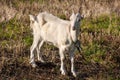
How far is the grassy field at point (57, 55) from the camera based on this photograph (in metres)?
7.94

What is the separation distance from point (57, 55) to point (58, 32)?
4.49 ft

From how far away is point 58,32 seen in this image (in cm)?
761

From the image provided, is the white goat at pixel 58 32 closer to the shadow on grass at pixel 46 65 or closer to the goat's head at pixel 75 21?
the goat's head at pixel 75 21

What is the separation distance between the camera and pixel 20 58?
28.0 feet

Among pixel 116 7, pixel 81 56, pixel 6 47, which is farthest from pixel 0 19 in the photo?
pixel 116 7

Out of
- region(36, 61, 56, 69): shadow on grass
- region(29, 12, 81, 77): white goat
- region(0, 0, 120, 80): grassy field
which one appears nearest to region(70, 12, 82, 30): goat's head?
region(29, 12, 81, 77): white goat

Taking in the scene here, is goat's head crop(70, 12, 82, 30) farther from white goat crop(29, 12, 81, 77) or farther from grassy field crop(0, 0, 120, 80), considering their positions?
grassy field crop(0, 0, 120, 80)

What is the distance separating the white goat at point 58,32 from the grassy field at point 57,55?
0.27m

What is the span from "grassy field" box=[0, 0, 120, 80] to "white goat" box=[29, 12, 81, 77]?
271mm

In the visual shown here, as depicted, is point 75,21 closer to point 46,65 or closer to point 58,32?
point 58,32

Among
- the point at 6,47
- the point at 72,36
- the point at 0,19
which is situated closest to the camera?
the point at 72,36

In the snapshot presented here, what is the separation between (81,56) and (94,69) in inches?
24.3

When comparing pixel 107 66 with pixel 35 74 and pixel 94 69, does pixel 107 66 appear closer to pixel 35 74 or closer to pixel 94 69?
pixel 94 69

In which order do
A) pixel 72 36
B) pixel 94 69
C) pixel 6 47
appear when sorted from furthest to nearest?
1. pixel 6 47
2. pixel 94 69
3. pixel 72 36
